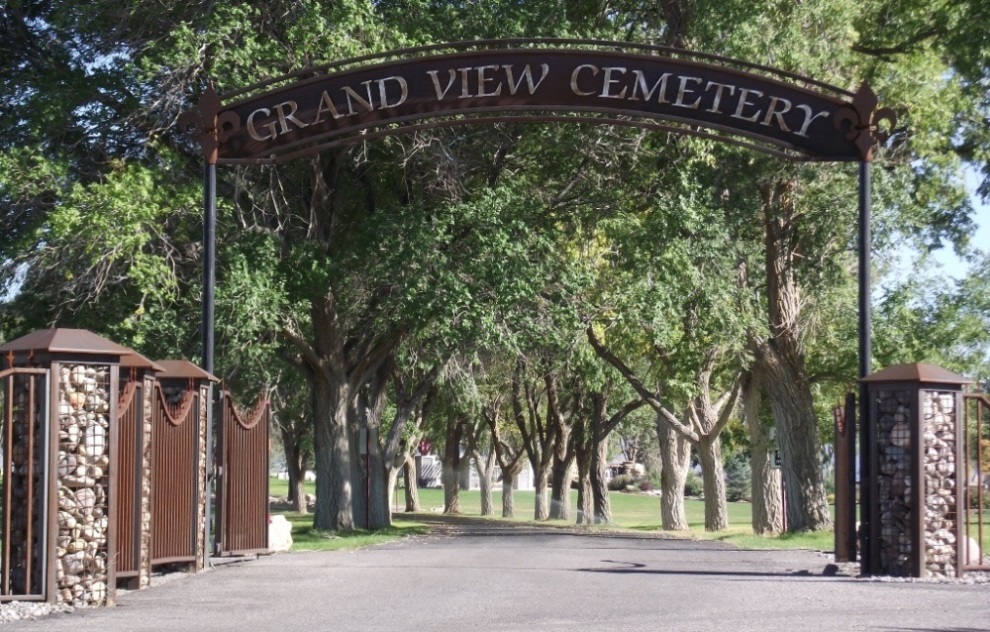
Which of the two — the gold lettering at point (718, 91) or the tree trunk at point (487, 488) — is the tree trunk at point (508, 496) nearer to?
the tree trunk at point (487, 488)

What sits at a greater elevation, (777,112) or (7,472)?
(777,112)

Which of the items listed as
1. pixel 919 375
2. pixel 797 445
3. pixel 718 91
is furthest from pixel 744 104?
pixel 797 445

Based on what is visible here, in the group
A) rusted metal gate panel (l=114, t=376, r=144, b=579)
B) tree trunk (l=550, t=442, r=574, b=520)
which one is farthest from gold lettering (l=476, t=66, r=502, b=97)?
tree trunk (l=550, t=442, r=574, b=520)

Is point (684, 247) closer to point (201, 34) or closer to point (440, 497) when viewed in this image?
point (201, 34)

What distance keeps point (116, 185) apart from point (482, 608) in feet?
40.0

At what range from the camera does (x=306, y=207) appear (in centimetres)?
2567

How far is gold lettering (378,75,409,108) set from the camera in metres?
15.6

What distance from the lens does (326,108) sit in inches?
615

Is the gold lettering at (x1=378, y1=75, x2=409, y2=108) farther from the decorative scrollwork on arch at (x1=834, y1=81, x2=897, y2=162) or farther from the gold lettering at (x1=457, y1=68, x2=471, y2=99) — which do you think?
the decorative scrollwork on arch at (x1=834, y1=81, x2=897, y2=162)

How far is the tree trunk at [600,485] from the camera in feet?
142

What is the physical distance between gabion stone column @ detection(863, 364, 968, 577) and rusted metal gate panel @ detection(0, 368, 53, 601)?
7.68 metres

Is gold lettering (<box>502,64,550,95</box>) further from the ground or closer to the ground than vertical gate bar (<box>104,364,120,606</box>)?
further from the ground

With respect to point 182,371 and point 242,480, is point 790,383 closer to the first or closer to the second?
point 242,480

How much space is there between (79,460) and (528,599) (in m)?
3.64
